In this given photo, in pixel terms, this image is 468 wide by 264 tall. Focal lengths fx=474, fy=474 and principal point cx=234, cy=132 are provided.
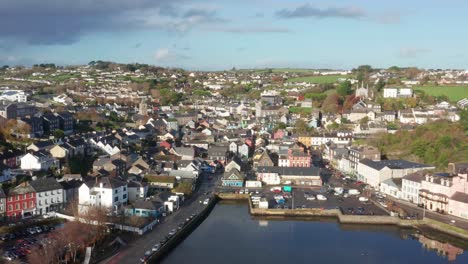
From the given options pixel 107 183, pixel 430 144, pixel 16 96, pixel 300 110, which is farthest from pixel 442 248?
pixel 16 96

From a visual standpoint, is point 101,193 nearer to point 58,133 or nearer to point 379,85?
point 58,133

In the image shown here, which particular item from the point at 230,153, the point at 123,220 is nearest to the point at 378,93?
the point at 230,153

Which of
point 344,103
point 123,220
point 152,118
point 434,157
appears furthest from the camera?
point 344,103

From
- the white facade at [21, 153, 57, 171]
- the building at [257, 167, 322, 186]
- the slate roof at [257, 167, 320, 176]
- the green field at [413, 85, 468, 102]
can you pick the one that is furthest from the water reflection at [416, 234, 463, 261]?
the green field at [413, 85, 468, 102]

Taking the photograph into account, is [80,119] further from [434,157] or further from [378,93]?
[378,93]

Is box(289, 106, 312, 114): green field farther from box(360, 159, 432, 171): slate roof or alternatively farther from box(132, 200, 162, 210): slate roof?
box(132, 200, 162, 210): slate roof

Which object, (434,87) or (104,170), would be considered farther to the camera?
(434,87)
